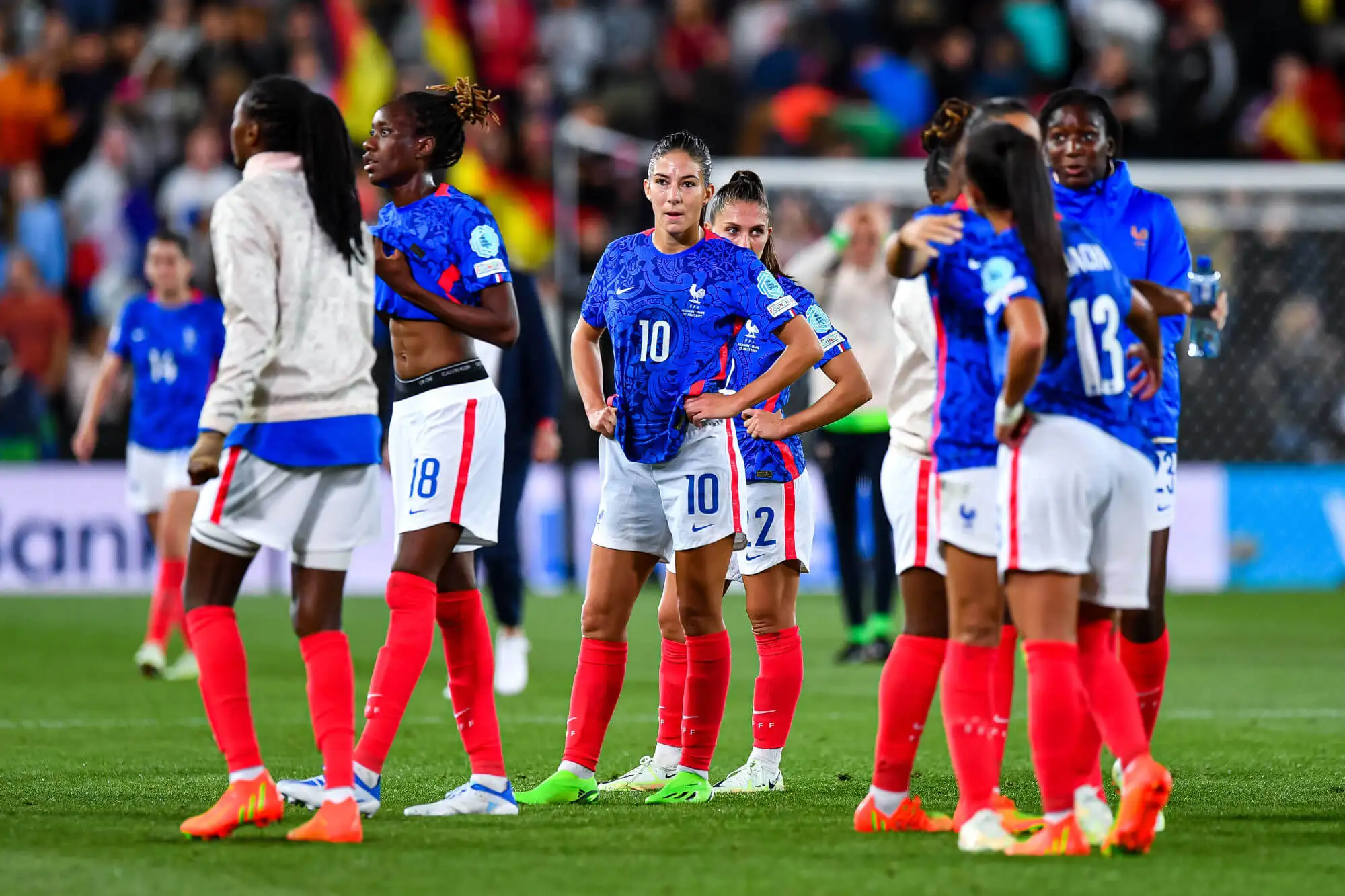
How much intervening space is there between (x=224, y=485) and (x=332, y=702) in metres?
0.68

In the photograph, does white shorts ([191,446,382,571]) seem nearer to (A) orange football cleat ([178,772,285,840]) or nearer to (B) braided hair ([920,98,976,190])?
(A) orange football cleat ([178,772,285,840])

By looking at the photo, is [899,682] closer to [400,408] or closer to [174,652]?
[400,408]

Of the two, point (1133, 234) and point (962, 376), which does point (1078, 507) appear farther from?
point (1133, 234)

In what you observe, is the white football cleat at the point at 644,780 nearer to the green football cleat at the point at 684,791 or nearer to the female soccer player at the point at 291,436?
the green football cleat at the point at 684,791

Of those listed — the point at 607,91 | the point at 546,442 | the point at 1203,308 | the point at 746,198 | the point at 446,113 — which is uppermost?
the point at 607,91

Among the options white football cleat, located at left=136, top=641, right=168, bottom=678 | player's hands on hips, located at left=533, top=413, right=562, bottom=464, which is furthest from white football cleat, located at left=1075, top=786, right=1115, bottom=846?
white football cleat, located at left=136, top=641, right=168, bottom=678

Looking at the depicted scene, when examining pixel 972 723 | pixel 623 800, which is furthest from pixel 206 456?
pixel 972 723

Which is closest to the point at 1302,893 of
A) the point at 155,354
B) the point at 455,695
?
the point at 455,695

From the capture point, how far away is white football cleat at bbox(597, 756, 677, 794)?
261 inches

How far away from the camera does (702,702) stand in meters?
6.41

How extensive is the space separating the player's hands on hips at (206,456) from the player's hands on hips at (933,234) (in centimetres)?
192

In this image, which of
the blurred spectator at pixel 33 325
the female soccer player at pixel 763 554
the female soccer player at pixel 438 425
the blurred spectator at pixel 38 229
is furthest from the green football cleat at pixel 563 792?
the blurred spectator at pixel 38 229

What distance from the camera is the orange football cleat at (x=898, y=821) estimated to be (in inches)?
221

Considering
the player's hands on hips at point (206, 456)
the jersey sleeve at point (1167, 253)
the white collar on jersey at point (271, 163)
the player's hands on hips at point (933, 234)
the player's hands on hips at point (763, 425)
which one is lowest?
the player's hands on hips at point (763, 425)
